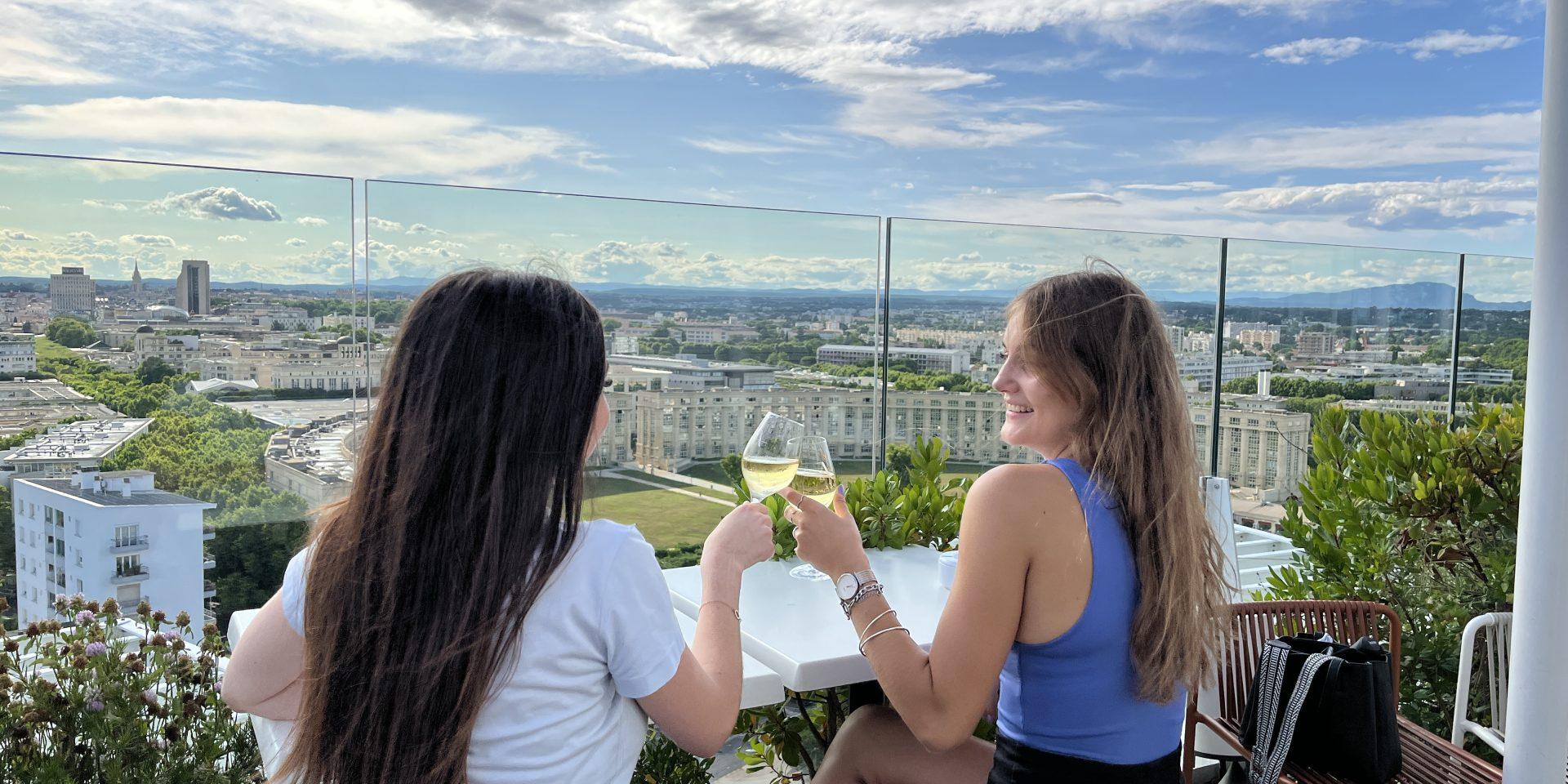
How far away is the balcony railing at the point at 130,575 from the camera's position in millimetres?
2479

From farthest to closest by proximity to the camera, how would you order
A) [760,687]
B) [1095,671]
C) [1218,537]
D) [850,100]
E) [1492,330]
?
[850,100], [1492,330], [1218,537], [760,687], [1095,671]

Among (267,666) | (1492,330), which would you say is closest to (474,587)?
(267,666)

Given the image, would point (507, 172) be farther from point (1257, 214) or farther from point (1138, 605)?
point (1138, 605)

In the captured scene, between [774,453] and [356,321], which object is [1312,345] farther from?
[356,321]

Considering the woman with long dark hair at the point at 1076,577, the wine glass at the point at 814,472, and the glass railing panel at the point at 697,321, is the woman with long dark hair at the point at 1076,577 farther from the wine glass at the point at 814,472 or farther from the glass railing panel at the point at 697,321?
the glass railing panel at the point at 697,321

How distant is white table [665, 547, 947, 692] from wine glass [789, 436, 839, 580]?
8.3 inches

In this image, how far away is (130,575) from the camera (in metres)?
2.50

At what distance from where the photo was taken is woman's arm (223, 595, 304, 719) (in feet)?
3.50

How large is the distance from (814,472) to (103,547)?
1838 mm

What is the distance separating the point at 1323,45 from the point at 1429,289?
56.9 feet

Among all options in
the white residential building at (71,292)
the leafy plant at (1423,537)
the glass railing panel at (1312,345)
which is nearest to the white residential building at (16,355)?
the white residential building at (71,292)

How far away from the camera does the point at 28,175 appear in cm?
251

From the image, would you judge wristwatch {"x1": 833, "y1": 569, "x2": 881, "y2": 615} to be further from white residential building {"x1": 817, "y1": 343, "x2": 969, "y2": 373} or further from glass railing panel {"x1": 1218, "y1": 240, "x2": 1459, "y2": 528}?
glass railing panel {"x1": 1218, "y1": 240, "x2": 1459, "y2": 528}

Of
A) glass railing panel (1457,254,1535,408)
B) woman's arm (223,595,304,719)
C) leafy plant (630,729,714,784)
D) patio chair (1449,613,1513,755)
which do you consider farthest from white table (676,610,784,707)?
glass railing panel (1457,254,1535,408)
